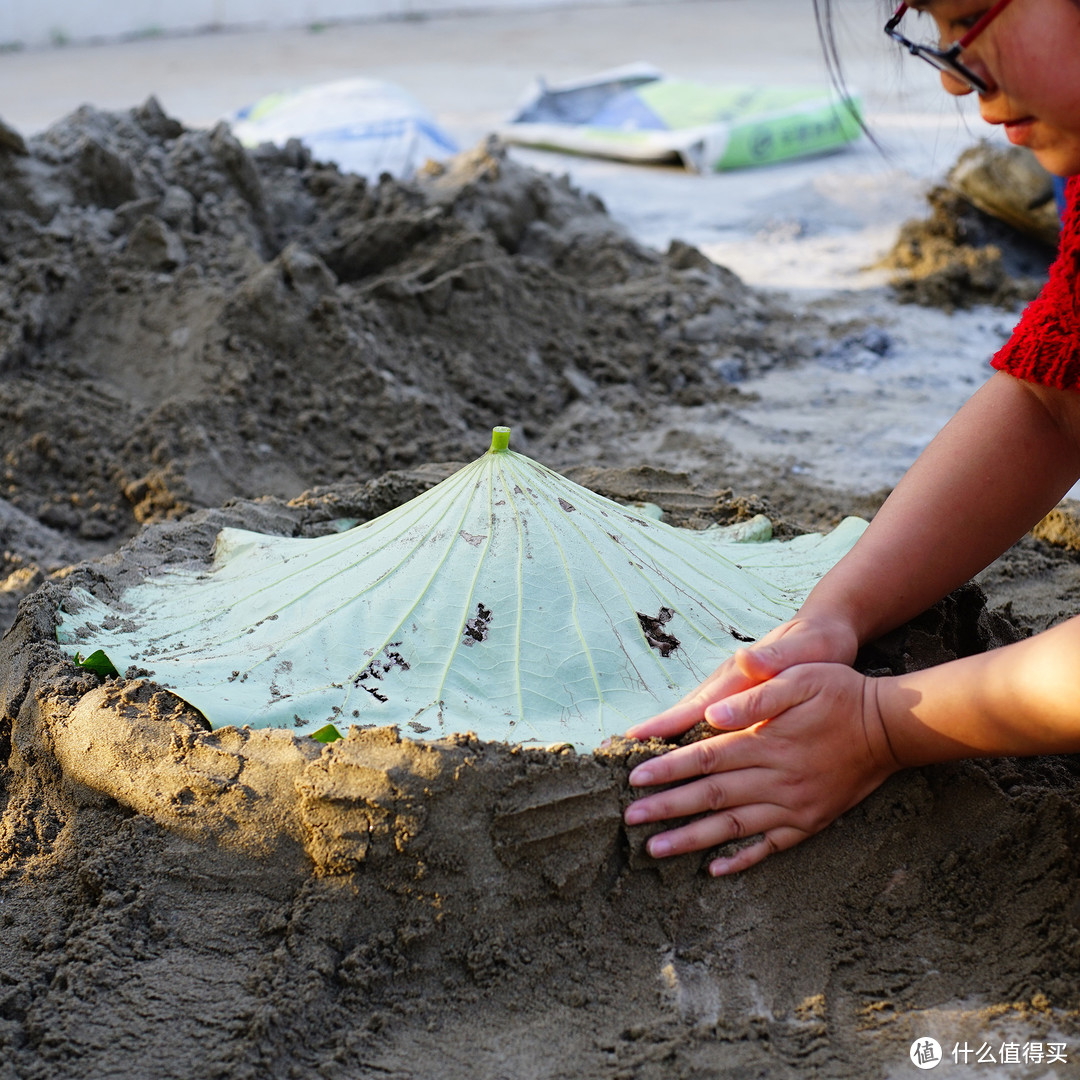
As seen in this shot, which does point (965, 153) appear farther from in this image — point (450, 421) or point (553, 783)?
point (553, 783)

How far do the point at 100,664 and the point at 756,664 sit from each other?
918 millimetres

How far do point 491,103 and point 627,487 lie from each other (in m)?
6.40

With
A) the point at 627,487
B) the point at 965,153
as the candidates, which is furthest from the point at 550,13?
the point at 627,487

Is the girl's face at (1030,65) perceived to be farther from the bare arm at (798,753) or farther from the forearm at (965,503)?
the bare arm at (798,753)

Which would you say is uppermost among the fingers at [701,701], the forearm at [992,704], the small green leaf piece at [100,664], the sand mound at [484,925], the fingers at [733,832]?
the forearm at [992,704]

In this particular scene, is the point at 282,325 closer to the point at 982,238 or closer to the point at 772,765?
the point at 772,765

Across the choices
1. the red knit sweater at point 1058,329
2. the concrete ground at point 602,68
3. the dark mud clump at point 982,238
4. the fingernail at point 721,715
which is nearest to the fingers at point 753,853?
the fingernail at point 721,715

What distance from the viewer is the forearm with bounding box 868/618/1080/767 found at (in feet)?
3.79

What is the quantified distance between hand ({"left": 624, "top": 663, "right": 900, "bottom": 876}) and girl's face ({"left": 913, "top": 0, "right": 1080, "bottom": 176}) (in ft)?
2.04

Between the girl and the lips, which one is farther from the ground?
the lips

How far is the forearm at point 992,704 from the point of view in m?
1.15

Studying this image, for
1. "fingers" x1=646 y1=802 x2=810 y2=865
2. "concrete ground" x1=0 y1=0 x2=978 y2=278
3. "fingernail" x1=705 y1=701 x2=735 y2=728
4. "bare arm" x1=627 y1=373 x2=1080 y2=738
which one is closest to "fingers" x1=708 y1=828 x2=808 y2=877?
"fingers" x1=646 y1=802 x2=810 y2=865

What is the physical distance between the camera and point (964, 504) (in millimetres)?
1479

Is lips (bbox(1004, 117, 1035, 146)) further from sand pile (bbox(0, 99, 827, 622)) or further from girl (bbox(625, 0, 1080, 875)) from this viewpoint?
sand pile (bbox(0, 99, 827, 622))
